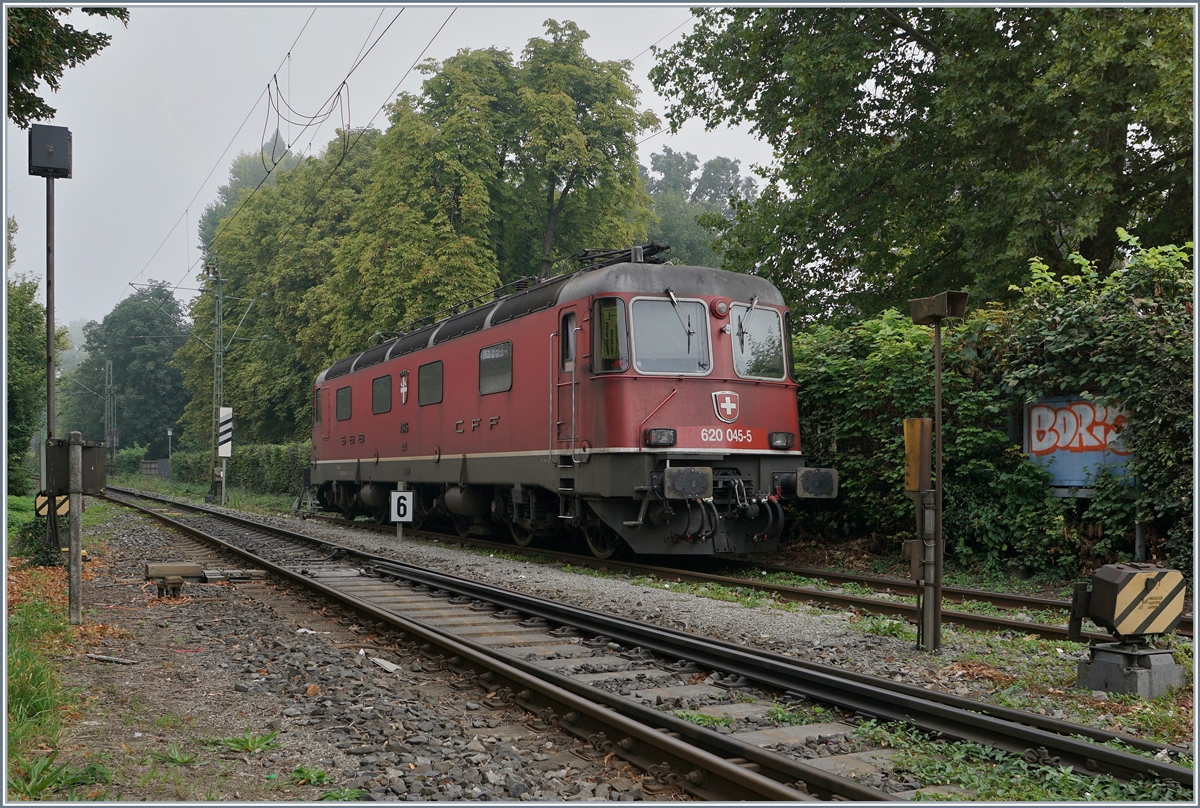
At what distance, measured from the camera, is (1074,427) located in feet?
35.9

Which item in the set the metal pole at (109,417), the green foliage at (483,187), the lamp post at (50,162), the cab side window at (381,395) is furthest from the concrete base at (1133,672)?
the metal pole at (109,417)

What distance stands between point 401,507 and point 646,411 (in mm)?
6022

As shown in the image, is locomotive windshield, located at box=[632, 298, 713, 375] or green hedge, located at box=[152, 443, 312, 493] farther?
green hedge, located at box=[152, 443, 312, 493]

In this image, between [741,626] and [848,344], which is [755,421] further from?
[741,626]

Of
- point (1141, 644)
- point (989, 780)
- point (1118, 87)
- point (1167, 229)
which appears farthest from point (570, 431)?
point (1167, 229)

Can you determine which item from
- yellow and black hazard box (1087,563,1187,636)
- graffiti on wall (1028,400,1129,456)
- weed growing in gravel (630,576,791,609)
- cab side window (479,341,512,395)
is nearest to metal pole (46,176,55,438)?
cab side window (479,341,512,395)

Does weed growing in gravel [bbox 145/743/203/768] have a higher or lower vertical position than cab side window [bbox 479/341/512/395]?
lower

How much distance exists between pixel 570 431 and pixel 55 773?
8458 mm

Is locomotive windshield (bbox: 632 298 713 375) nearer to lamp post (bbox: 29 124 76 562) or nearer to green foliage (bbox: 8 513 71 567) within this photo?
lamp post (bbox: 29 124 76 562)

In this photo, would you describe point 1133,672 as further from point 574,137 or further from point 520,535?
point 574,137

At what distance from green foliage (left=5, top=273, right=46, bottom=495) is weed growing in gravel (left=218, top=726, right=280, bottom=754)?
3097 centimetres

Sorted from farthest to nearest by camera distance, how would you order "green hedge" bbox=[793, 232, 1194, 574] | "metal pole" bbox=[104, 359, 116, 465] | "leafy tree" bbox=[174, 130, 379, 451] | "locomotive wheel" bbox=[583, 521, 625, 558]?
"metal pole" bbox=[104, 359, 116, 465]
"leafy tree" bbox=[174, 130, 379, 451]
"locomotive wheel" bbox=[583, 521, 625, 558]
"green hedge" bbox=[793, 232, 1194, 574]

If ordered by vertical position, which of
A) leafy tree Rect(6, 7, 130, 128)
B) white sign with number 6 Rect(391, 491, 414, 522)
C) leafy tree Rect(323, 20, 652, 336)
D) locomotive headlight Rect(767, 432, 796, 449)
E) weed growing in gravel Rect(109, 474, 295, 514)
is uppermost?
leafy tree Rect(323, 20, 652, 336)

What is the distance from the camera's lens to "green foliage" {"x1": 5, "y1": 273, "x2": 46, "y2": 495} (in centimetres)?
3459
